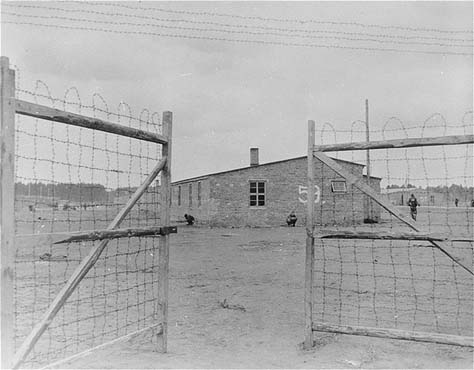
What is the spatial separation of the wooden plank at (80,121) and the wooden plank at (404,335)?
9.44 feet

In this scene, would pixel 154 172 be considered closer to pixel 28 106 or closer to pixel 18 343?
pixel 28 106

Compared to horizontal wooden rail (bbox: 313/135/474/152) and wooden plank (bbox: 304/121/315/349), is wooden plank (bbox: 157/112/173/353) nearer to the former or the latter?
wooden plank (bbox: 304/121/315/349)

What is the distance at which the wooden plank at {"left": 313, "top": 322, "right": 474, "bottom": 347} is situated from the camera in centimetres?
521

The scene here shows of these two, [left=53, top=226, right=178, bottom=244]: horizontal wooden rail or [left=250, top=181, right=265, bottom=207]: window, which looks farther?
[left=250, top=181, right=265, bottom=207]: window

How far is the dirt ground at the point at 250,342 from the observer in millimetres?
5395

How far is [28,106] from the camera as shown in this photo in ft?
13.4

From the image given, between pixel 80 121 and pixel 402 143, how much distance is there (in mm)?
3365

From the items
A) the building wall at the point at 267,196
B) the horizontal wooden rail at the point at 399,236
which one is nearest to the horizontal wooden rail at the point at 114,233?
the horizontal wooden rail at the point at 399,236

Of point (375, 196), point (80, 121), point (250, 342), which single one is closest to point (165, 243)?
point (250, 342)

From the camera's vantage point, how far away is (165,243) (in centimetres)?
602

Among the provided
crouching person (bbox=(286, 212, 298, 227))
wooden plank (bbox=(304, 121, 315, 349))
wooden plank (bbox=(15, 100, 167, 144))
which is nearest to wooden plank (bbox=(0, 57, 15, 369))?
wooden plank (bbox=(15, 100, 167, 144))

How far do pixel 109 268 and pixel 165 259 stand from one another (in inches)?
279

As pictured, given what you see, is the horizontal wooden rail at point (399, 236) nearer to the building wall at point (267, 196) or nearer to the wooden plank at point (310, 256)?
the wooden plank at point (310, 256)

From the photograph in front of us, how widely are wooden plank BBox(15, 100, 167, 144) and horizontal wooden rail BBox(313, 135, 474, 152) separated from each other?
1.99 meters
